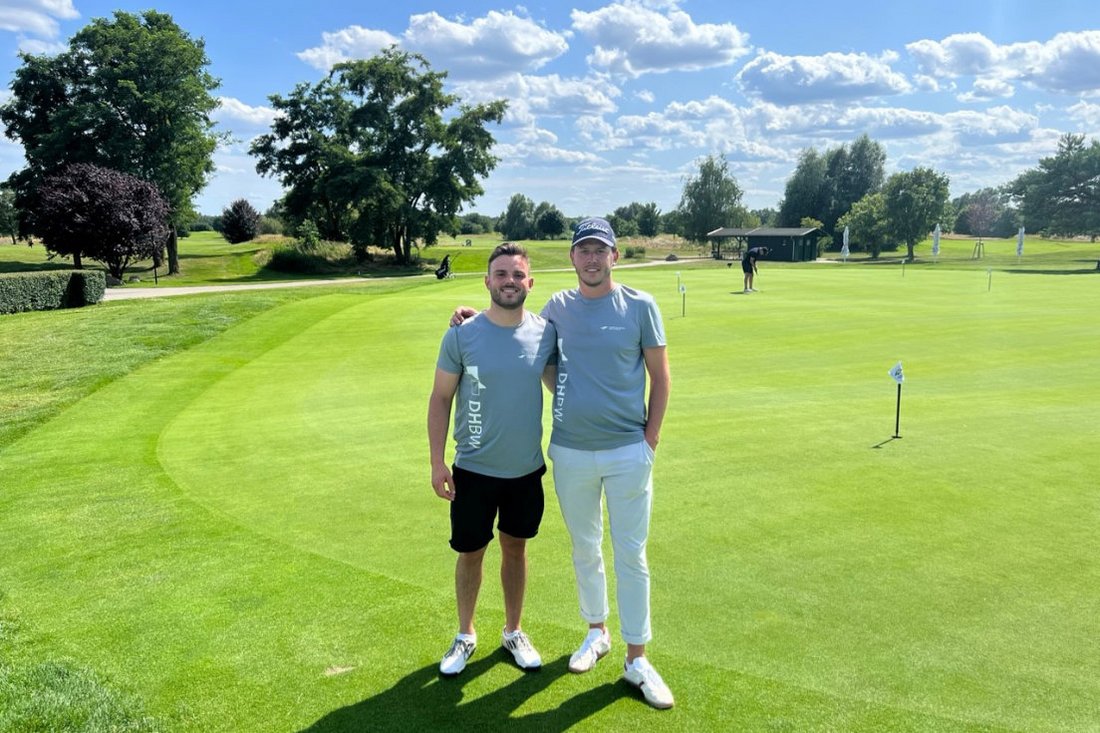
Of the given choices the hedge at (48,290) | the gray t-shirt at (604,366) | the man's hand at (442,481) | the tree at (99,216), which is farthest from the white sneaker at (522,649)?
the tree at (99,216)

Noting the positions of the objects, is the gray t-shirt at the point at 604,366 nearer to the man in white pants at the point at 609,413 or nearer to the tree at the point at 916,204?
the man in white pants at the point at 609,413

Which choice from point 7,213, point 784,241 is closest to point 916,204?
point 784,241

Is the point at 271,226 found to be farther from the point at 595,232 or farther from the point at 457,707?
the point at 457,707

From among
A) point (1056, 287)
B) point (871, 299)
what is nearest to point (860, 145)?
point (1056, 287)

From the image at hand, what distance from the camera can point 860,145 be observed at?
354ft

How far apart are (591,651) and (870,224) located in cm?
8919

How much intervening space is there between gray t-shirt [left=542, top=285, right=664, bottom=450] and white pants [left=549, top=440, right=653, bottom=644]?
0.08 metres

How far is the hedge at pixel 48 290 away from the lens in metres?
25.7

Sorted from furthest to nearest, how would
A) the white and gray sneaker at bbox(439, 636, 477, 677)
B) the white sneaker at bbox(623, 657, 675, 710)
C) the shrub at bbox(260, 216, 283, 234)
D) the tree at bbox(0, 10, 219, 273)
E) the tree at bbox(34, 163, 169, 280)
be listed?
the shrub at bbox(260, 216, 283, 234) → the tree at bbox(0, 10, 219, 273) → the tree at bbox(34, 163, 169, 280) → the white and gray sneaker at bbox(439, 636, 477, 677) → the white sneaker at bbox(623, 657, 675, 710)

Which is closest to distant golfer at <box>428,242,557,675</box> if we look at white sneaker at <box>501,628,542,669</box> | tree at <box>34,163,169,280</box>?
white sneaker at <box>501,628,542,669</box>

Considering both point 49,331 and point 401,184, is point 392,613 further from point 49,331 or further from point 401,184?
point 401,184

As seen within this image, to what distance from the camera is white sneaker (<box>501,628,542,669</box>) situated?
390 cm

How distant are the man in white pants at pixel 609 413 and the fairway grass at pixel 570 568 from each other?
16.2 inches

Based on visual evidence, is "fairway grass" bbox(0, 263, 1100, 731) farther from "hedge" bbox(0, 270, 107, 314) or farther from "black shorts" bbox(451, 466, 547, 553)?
"hedge" bbox(0, 270, 107, 314)
